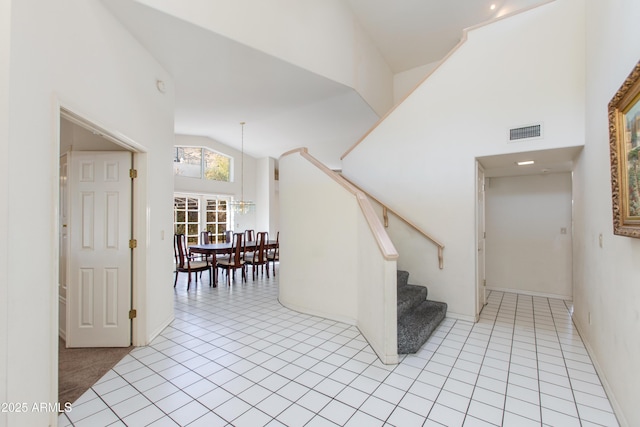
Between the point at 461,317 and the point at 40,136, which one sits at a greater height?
the point at 40,136

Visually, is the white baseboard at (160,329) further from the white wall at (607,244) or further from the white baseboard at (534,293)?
the white baseboard at (534,293)

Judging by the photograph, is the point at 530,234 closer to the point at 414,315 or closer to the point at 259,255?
the point at 414,315

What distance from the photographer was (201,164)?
26.7ft

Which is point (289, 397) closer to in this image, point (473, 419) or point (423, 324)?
point (473, 419)

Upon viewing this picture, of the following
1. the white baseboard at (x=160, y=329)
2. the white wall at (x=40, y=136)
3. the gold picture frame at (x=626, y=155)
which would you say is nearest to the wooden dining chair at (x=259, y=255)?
the white baseboard at (x=160, y=329)

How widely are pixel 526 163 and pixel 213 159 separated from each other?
Answer: 7.49m

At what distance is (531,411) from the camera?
2.01 meters

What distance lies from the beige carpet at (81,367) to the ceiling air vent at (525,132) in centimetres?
485

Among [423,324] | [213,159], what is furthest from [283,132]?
[423,324]

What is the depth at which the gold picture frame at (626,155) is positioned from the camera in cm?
163

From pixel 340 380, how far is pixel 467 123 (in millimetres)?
3383

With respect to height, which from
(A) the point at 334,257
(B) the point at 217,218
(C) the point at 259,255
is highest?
(B) the point at 217,218

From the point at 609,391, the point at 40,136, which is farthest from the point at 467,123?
the point at 40,136

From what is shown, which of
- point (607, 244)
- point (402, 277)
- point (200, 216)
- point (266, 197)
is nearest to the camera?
point (607, 244)
